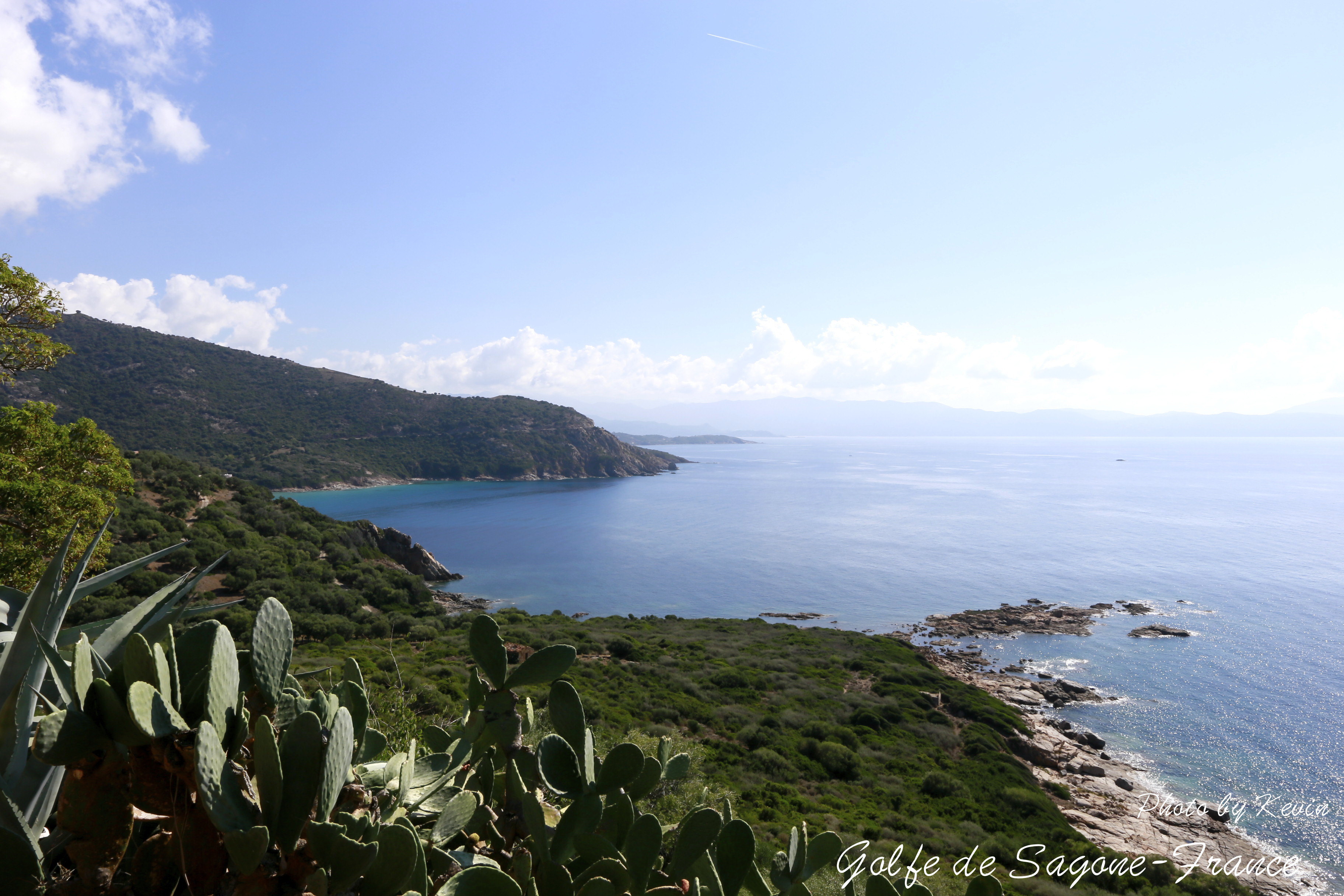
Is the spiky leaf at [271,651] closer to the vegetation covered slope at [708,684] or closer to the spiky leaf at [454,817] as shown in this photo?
the spiky leaf at [454,817]

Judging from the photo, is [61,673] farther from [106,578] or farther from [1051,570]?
[1051,570]

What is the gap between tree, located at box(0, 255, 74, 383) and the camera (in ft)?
27.2

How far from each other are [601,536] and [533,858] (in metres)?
52.1

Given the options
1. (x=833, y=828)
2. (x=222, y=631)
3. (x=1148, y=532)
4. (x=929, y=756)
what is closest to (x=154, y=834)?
(x=222, y=631)

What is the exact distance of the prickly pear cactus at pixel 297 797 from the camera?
0.75 meters

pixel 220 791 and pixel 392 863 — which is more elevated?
pixel 220 791

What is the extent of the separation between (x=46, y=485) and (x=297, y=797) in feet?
34.9

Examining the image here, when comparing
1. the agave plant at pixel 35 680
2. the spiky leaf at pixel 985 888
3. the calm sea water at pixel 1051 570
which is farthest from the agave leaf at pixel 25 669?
the calm sea water at pixel 1051 570

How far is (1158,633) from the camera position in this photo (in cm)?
3047

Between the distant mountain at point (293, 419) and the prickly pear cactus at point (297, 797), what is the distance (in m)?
65.2

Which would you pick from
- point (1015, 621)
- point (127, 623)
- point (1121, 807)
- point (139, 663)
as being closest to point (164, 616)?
point (127, 623)

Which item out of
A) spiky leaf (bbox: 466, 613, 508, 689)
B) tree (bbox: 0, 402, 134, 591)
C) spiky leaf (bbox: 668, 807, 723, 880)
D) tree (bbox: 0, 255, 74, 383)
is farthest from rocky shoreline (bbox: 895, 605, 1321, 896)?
tree (bbox: 0, 255, 74, 383)

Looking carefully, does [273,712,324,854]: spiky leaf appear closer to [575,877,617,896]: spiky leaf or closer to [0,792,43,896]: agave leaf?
[0,792,43,896]: agave leaf

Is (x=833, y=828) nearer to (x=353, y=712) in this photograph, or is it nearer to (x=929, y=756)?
(x=929, y=756)
